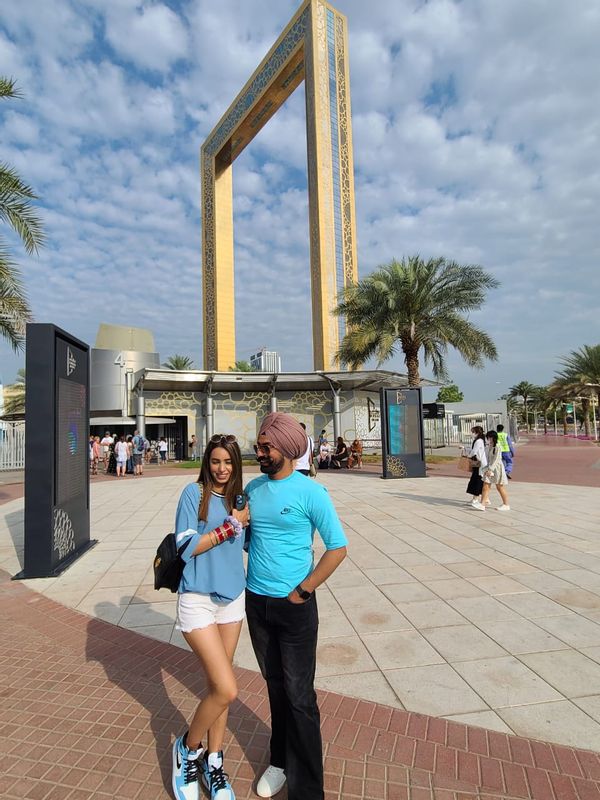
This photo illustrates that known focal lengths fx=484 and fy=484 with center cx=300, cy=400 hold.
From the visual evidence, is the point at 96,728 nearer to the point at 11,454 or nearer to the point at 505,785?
the point at 505,785

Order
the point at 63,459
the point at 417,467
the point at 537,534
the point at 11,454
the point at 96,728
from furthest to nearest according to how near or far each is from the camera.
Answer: the point at 11,454
the point at 417,467
the point at 537,534
the point at 63,459
the point at 96,728

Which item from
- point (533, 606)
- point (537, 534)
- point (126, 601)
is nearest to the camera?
point (533, 606)

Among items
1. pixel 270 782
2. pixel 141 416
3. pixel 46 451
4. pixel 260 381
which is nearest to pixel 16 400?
pixel 141 416

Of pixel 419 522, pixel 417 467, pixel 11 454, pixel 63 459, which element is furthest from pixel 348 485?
pixel 11 454

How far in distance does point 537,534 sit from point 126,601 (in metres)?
5.61

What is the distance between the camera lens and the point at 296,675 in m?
1.97

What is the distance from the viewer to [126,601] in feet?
15.6

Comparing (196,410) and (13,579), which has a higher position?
(196,410)

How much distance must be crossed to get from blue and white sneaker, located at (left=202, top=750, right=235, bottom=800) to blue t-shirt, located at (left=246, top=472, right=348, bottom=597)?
0.77 meters

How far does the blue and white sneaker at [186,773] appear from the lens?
6.79ft

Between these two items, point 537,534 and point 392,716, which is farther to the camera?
point 537,534

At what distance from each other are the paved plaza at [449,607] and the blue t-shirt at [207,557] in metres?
1.47

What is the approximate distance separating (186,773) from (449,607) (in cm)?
292

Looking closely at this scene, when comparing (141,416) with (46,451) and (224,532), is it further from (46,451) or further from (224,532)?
(224,532)
